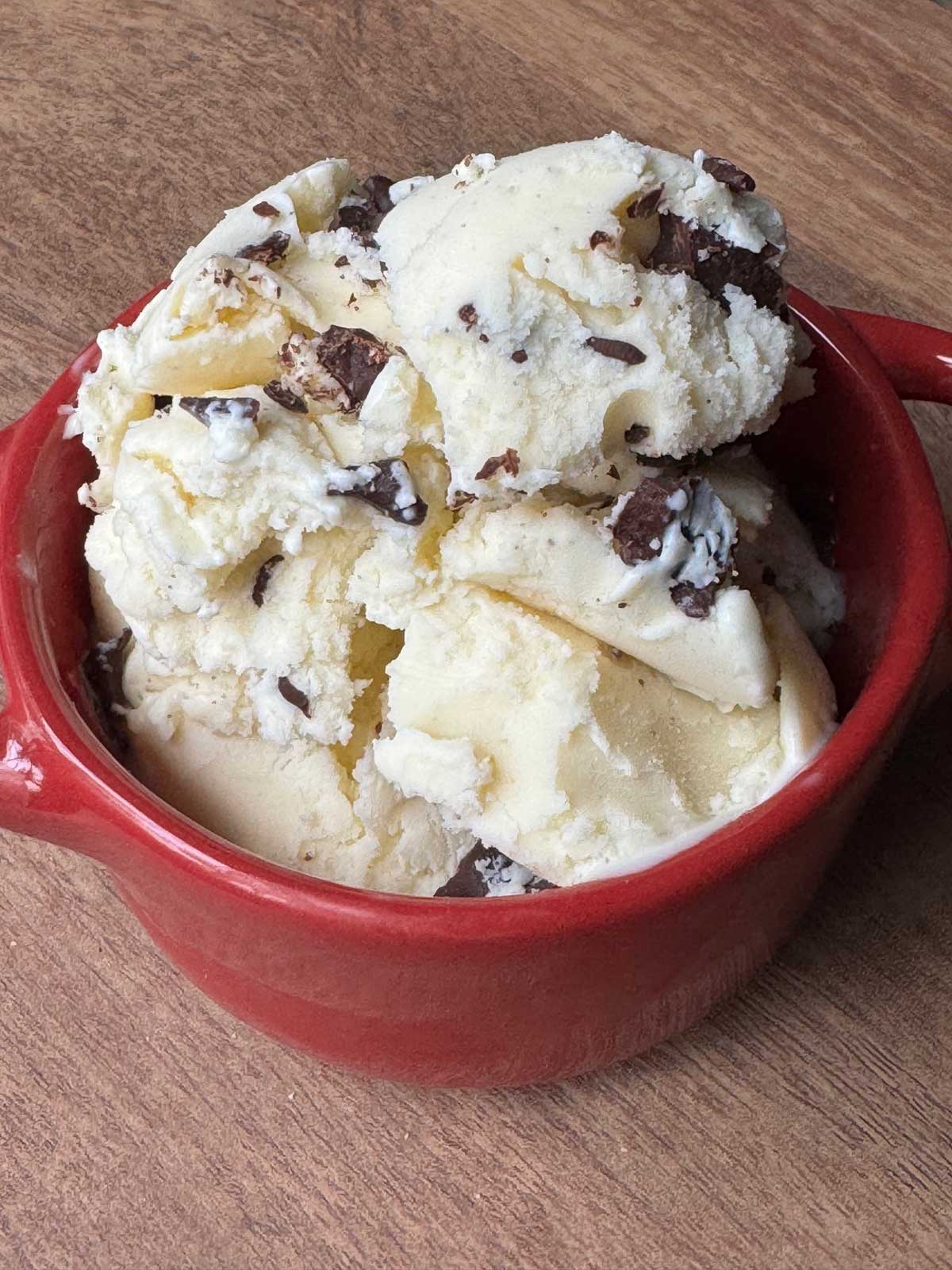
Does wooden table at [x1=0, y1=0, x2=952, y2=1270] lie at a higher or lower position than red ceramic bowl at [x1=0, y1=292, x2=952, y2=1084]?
lower

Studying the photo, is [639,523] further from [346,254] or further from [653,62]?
[653,62]

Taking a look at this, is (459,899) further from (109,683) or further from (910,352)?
(910,352)

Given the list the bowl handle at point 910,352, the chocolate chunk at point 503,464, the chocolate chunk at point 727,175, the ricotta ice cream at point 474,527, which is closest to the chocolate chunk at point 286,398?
the ricotta ice cream at point 474,527

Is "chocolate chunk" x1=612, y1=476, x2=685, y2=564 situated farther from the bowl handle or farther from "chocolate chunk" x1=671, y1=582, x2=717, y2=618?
the bowl handle

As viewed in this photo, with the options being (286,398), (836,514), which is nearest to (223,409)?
(286,398)

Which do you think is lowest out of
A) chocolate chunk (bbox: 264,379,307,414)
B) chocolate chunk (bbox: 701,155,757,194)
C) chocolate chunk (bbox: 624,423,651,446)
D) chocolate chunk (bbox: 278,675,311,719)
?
chocolate chunk (bbox: 278,675,311,719)

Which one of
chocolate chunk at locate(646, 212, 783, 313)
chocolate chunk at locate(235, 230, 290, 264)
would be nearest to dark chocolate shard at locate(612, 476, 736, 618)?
chocolate chunk at locate(646, 212, 783, 313)
